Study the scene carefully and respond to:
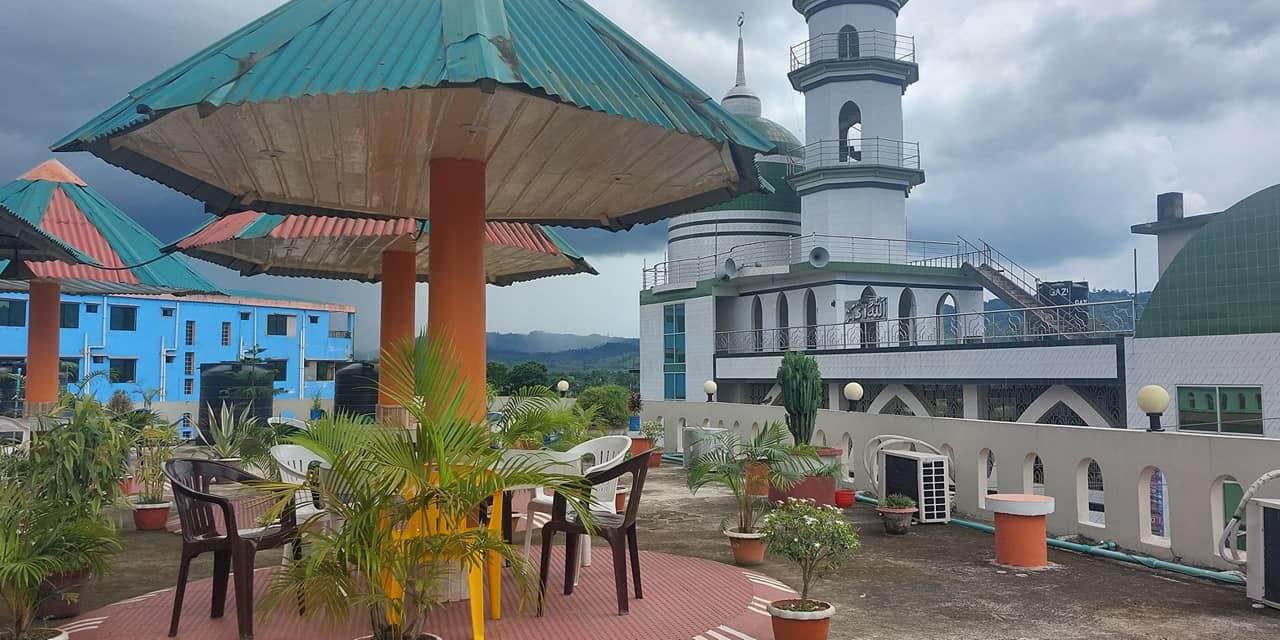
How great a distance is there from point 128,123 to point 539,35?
2.36 metres

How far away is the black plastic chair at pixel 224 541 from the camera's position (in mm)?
5254

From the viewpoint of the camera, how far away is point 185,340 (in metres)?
48.1

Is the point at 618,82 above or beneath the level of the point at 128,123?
above

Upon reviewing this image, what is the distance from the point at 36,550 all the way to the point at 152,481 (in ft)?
17.1

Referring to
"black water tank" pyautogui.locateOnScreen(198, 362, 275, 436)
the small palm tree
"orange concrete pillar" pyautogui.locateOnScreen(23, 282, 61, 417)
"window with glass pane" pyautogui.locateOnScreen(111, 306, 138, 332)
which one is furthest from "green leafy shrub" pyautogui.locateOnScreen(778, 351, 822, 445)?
"window with glass pane" pyautogui.locateOnScreen(111, 306, 138, 332)

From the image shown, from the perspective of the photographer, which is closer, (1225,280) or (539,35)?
(539,35)

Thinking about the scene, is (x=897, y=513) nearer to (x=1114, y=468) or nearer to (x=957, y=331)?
(x=1114, y=468)

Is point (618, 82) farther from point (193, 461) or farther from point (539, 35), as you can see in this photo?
point (193, 461)

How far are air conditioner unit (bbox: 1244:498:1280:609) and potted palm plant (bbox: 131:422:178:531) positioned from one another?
1008 cm

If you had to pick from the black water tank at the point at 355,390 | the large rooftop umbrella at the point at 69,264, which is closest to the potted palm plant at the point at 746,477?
the large rooftop umbrella at the point at 69,264

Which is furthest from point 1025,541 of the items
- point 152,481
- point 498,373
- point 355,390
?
point 498,373

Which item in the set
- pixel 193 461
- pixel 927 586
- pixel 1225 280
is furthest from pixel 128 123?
pixel 1225 280

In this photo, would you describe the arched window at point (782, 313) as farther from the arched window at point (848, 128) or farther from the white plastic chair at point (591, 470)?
the white plastic chair at point (591, 470)

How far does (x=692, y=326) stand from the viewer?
34719 millimetres
